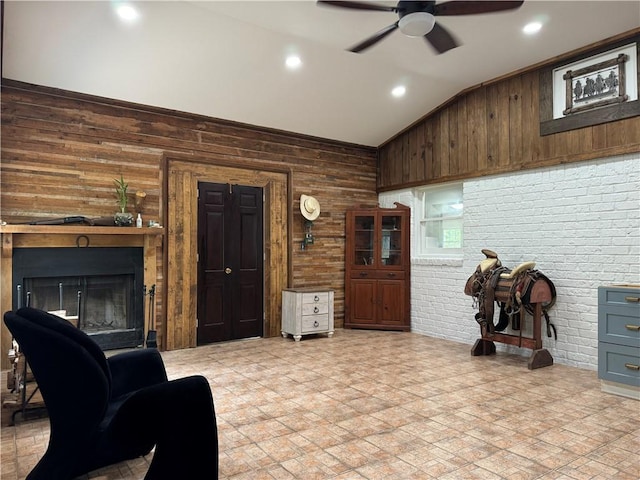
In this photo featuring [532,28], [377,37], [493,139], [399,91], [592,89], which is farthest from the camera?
[399,91]

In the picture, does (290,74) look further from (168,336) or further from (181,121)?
(168,336)

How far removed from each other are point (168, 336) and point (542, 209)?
4.80 m

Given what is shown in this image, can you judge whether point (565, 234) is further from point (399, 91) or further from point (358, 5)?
point (358, 5)

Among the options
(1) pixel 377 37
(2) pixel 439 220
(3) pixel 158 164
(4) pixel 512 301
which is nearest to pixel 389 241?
(2) pixel 439 220

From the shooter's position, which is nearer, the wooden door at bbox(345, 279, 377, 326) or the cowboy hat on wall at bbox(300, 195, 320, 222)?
the cowboy hat on wall at bbox(300, 195, 320, 222)

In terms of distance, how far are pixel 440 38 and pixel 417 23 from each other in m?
0.47

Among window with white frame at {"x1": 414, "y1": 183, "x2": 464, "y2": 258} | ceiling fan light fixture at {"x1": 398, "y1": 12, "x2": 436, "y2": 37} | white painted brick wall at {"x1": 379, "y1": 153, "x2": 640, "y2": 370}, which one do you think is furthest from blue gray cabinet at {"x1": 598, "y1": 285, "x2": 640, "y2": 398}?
ceiling fan light fixture at {"x1": 398, "y1": 12, "x2": 436, "y2": 37}

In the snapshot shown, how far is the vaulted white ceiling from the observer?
3.80 metres

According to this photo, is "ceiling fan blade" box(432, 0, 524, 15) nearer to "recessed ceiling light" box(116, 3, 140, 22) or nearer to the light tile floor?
"recessed ceiling light" box(116, 3, 140, 22)

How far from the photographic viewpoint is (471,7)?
10.1ft

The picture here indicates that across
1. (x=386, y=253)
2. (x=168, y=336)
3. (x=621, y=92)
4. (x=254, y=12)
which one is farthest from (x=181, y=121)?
(x=621, y=92)

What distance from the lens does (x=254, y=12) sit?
12.7 ft

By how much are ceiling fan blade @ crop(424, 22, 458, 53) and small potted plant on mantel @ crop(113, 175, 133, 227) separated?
3589 millimetres

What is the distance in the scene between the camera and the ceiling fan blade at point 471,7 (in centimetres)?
297
